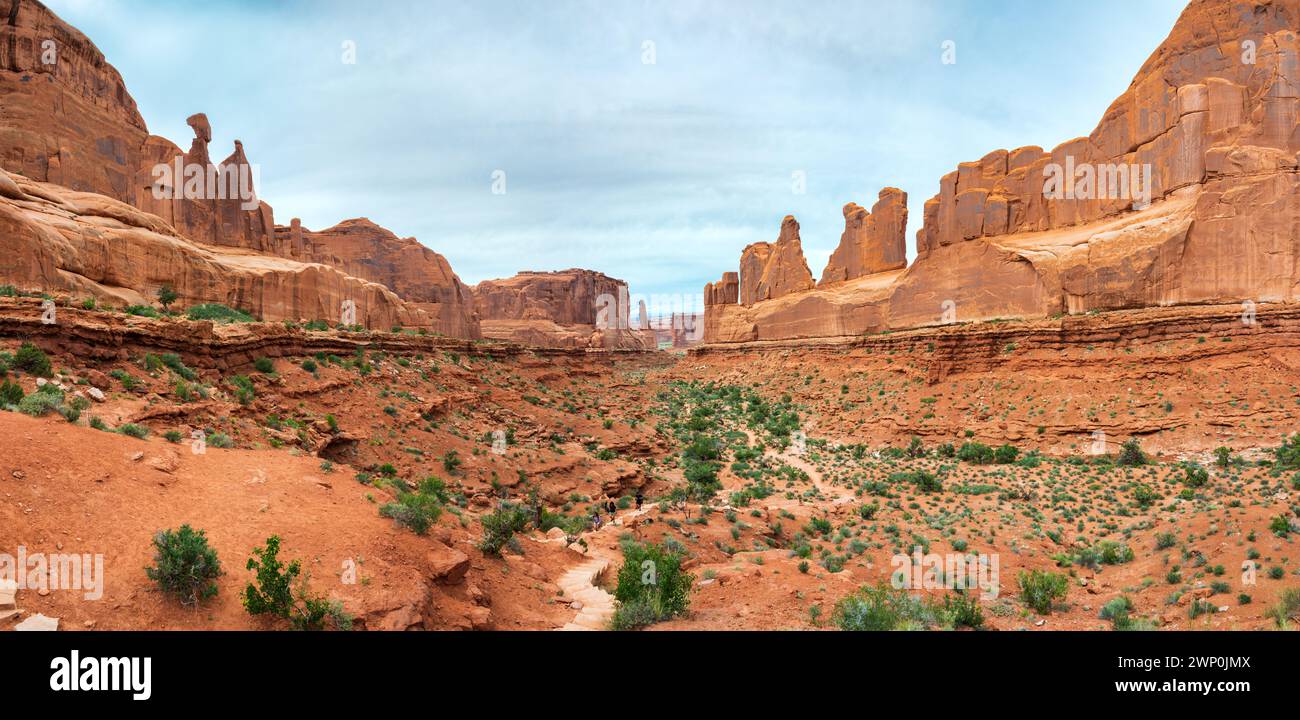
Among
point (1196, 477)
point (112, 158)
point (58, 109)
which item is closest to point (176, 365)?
point (58, 109)

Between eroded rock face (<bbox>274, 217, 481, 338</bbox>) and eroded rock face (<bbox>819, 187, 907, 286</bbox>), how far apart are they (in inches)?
2049

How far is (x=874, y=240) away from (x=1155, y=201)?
22331 millimetres

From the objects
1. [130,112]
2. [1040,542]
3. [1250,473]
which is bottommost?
[1040,542]

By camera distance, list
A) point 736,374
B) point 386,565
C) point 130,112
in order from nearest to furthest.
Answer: point 386,565 → point 130,112 → point 736,374

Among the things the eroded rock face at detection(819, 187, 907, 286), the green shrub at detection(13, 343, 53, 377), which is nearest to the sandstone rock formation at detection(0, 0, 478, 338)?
the green shrub at detection(13, 343, 53, 377)

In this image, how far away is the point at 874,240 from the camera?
175 feet

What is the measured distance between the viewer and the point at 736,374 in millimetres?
60375

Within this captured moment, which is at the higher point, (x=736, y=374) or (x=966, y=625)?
(x=736, y=374)

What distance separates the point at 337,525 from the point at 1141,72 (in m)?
49.3

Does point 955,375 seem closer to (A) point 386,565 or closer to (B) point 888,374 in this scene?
(B) point 888,374

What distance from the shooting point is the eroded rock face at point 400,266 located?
7825cm

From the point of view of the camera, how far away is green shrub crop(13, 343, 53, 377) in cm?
1236

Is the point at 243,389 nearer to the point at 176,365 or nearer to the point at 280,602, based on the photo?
the point at 176,365
